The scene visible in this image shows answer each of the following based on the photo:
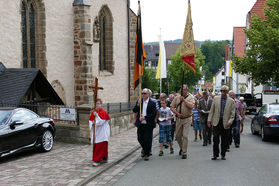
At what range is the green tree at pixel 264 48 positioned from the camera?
25094mm

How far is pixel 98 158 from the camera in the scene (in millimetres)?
8930

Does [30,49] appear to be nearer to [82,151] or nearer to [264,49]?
[82,151]

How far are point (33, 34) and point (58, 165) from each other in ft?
35.0

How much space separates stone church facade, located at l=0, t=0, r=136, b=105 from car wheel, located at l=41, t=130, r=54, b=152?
5.81 metres

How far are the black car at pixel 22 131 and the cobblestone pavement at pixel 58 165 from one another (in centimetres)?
31

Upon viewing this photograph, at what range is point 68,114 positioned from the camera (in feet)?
43.7

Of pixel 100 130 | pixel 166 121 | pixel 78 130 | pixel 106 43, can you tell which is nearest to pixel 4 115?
pixel 100 130

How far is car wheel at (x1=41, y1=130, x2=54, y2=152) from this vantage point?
10961 mm

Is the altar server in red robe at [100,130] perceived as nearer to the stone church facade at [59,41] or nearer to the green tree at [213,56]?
the stone church facade at [59,41]

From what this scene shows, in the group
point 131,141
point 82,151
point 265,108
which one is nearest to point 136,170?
point 82,151

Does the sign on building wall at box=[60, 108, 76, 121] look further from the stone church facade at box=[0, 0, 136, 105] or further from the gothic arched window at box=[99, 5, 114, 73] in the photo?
the gothic arched window at box=[99, 5, 114, 73]

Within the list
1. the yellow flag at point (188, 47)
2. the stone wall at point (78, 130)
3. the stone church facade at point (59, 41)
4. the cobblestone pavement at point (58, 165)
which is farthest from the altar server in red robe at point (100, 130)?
the stone church facade at point (59, 41)

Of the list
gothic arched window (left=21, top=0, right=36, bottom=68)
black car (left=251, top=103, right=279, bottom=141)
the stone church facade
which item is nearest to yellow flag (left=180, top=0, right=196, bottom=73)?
black car (left=251, top=103, right=279, bottom=141)

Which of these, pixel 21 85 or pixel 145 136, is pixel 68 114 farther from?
pixel 145 136
